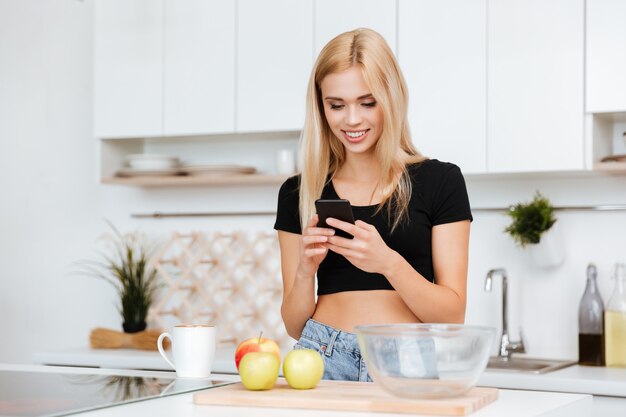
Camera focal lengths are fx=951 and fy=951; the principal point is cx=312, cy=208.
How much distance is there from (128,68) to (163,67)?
166 mm

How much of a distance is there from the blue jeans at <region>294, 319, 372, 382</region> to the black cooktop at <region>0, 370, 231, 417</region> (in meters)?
0.29

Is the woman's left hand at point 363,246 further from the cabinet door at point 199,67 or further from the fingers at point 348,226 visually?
the cabinet door at point 199,67

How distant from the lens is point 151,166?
149 inches

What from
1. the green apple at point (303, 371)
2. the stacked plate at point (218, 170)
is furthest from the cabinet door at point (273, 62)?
the green apple at point (303, 371)

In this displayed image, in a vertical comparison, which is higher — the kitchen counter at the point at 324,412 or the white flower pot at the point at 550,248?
the white flower pot at the point at 550,248

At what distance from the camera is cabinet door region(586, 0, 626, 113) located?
300cm

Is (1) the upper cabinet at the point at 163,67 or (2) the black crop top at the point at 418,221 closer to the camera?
(2) the black crop top at the point at 418,221

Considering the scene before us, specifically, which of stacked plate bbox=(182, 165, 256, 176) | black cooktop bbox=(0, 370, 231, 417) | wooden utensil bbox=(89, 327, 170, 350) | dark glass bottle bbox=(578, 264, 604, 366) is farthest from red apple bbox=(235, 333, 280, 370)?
stacked plate bbox=(182, 165, 256, 176)

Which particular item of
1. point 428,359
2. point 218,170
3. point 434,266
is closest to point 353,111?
point 434,266

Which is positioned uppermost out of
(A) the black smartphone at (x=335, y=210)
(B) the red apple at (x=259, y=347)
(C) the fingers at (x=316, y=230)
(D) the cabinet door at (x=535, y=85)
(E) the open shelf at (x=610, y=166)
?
(D) the cabinet door at (x=535, y=85)

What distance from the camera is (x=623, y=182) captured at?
3.27 m

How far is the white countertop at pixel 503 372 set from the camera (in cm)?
276

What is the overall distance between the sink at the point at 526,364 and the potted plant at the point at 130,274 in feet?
4.63

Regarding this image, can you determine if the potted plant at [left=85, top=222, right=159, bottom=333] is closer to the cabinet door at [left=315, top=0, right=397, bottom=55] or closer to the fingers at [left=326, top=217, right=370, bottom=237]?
the cabinet door at [left=315, top=0, right=397, bottom=55]
